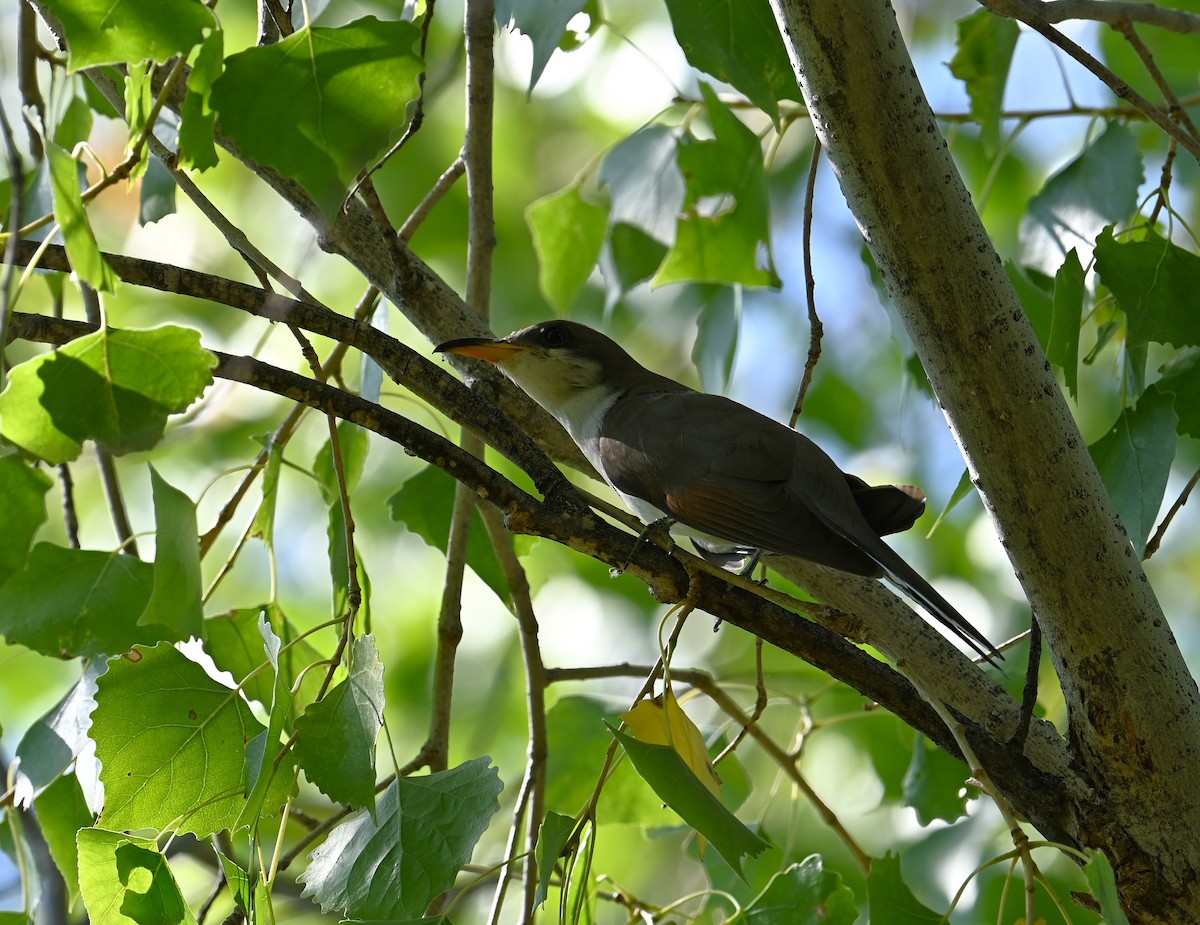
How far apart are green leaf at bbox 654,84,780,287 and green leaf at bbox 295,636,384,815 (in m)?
1.66

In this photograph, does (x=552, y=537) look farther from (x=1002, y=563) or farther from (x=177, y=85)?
(x=1002, y=563)

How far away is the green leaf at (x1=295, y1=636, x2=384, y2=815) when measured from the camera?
1.70m

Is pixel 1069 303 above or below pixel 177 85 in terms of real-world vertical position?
below

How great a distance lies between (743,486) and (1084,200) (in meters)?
1.10

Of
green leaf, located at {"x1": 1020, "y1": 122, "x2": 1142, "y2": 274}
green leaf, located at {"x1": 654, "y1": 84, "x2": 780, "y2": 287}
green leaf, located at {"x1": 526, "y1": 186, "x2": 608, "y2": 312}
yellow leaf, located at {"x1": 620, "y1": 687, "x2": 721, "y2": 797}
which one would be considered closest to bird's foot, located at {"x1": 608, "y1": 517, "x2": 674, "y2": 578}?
yellow leaf, located at {"x1": 620, "y1": 687, "x2": 721, "y2": 797}

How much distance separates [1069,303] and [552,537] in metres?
1.07

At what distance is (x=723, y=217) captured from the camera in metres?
3.07

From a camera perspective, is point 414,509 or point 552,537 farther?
point 414,509

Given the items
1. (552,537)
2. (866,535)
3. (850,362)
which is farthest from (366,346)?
(850,362)

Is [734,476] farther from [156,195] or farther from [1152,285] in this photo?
[156,195]

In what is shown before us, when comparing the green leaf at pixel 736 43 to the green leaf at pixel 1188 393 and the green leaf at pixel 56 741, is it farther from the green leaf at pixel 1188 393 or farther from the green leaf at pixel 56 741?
the green leaf at pixel 56 741

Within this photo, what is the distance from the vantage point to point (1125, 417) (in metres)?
2.26

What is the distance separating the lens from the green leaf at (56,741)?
2.16 meters

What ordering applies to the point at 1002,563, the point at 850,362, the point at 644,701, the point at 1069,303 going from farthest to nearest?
the point at 850,362 → the point at 1002,563 → the point at 1069,303 → the point at 644,701
